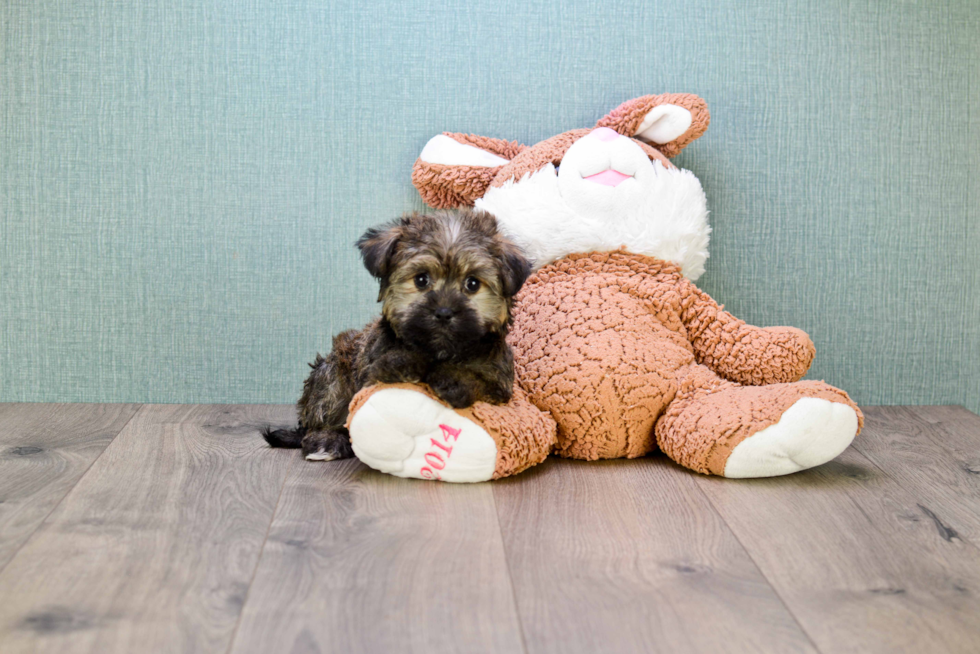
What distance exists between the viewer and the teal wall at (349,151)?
2219mm

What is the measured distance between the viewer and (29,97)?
221 centimetres

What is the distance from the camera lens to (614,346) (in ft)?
6.15

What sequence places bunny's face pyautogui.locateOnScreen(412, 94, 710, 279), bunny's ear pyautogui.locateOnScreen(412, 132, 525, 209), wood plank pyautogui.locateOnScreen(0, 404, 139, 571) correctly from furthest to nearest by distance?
bunny's ear pyautogui.locateOnScreen(412, 132, 525, 209), bunny's face pyautogui.locateOnScreen(412, 94, 710, 279), wood plank pyautogui.locateOnScreen(0, 404, 139, 571)

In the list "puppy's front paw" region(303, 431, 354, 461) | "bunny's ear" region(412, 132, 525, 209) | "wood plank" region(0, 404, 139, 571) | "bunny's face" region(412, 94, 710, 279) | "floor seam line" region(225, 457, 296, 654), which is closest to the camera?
"floor seam line" region(225, 457, 296, 654)

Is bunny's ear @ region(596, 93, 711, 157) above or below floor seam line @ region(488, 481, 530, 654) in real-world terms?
above

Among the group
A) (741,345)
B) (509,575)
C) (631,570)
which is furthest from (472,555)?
(741,345)

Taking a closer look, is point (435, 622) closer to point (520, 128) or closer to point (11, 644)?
point (11, 644)

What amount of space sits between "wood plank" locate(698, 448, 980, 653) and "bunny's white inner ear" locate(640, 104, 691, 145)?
2.95 ft

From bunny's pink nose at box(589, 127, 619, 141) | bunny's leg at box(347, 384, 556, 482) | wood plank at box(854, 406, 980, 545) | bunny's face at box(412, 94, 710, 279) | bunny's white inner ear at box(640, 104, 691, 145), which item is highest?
bunny's white inner ear at box(640, 104, 691, 145)

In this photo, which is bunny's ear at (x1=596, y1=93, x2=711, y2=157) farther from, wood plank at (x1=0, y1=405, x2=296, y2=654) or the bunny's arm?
wood plank at (x1=0, y1=405, x2=296, y2=654)

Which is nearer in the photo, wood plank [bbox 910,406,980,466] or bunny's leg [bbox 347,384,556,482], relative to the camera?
bunny's leg [bbox 347,384,556,482]

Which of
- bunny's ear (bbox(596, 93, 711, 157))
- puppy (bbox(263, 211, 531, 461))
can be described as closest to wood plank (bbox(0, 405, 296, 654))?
puppy (bbox(263, 211, 531, 461))

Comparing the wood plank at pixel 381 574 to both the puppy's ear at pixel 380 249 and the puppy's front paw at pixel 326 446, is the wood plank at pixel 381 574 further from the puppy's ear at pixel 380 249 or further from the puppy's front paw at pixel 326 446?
the puppy's ear at pixel 380 249

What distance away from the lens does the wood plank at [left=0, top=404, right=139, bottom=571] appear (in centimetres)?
150
